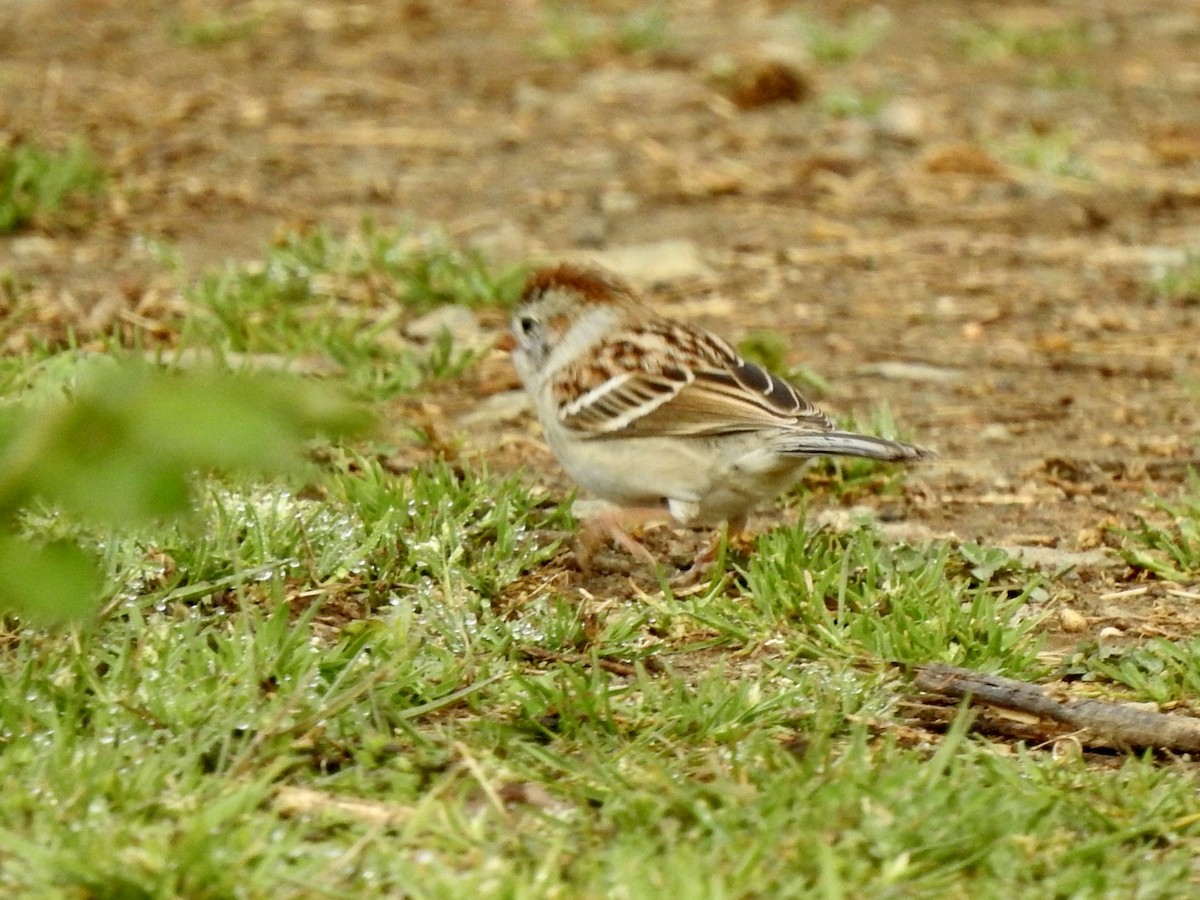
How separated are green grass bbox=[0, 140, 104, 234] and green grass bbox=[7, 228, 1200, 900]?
3090 millimetres

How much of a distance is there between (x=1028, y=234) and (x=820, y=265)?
1217mm

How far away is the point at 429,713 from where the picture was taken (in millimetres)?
4195

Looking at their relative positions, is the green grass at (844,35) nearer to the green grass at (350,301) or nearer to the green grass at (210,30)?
the green grass at (210,30)

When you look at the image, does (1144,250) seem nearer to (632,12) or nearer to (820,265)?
(820,265)

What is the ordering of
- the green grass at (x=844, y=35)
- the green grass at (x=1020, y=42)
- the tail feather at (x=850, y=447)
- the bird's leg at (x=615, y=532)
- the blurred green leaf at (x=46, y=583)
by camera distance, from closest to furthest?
1. the blurred green leaf at (x=46, y=583)
2. the tail feather at (x=850, y=447)
3. the bird's leg at (x=615, y=532)
4. the green grass at (x=844, y=35)
5. the green grass at (x=1020, y=42)

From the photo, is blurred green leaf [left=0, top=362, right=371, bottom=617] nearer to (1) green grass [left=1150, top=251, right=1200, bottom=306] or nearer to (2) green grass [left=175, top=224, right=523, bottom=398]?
(2) green grass [left=175, top=224, right=523, bottom=398]

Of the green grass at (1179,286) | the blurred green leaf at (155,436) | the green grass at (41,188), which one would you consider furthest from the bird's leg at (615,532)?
the green grass at (41,188)

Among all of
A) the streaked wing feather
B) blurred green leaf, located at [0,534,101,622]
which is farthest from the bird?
blurred green leaf, located at [0,534,101,622]

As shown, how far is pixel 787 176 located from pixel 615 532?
17.7 feet

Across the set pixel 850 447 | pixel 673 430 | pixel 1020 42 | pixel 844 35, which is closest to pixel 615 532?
pixel 673 430

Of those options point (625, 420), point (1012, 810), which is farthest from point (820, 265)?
point (1012, 810)

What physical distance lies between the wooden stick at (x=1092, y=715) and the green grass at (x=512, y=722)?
0.07 metres

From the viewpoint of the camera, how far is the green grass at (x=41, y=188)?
8.59 metres

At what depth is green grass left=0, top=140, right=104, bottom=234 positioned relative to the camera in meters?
8.59
